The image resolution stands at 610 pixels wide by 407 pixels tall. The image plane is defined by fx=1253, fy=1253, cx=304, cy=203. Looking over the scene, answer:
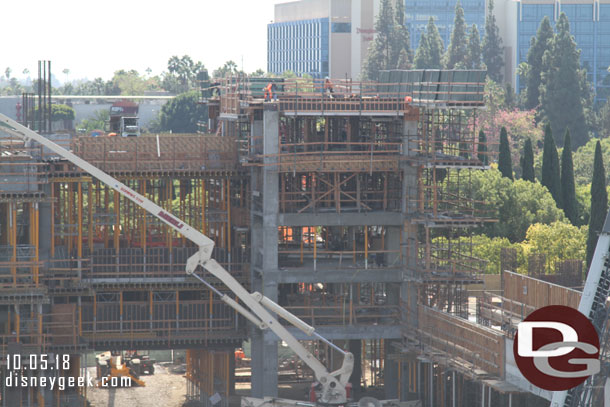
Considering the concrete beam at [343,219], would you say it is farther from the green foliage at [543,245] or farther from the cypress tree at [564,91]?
the cypress tree at [564,91]

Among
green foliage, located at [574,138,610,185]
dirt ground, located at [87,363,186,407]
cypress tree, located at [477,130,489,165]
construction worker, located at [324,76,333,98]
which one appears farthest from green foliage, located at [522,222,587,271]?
green foliage, located at [574,138,610,185]

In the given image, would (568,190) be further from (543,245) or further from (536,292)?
(536,292)

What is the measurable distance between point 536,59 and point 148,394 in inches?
4639

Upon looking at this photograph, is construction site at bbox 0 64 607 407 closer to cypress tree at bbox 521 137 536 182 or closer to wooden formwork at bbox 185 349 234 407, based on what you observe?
wooden formwork at bbox 185 349 234 407

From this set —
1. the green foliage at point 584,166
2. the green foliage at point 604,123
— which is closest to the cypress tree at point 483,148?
the green foliage at point 584,166

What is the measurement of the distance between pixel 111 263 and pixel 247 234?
287 inches

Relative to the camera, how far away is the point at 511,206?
90625 mm

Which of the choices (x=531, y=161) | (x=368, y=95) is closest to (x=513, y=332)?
(x=368, y=95)

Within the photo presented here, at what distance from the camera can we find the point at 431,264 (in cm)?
6122

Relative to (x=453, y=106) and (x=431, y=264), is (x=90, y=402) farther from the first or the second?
(x=453, y=106)

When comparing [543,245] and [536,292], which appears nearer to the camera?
[536,292]

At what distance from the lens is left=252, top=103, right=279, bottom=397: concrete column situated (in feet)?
193

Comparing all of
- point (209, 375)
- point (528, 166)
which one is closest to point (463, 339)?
point (209, 375)

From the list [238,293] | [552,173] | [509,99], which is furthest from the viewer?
[509,99]
